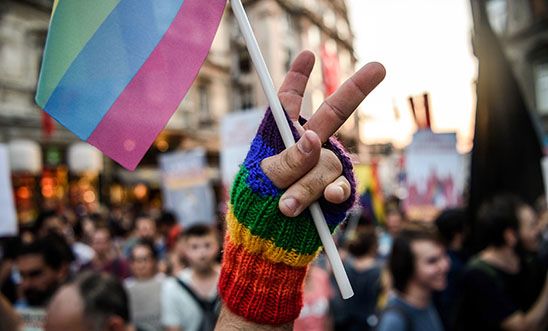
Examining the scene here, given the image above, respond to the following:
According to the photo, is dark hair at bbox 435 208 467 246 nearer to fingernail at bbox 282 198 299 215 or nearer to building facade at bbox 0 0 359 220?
building facade at bbox 0 0 359 220

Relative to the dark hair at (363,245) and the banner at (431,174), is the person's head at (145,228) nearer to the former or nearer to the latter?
the dark hair at (363,245)

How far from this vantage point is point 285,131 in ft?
3.25

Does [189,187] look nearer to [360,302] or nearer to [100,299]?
[360,302]

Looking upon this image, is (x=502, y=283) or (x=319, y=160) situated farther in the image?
(x=502, y=283)

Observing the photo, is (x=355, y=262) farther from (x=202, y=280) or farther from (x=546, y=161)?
(x=546, y=161)

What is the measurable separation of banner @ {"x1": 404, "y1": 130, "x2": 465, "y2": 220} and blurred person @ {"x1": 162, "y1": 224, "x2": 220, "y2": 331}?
10.2 feet

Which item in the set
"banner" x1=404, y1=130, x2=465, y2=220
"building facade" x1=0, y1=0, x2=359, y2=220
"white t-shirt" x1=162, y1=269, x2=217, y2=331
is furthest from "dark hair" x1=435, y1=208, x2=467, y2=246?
"building facade" x1=0, y1=0, x2=359, y2=220

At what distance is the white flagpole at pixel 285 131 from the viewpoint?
3.17 feet

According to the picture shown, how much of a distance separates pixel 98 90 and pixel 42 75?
158 millimetres

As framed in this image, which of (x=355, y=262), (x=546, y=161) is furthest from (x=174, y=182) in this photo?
(x=546, y=161)

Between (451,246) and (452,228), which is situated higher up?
(452,228)

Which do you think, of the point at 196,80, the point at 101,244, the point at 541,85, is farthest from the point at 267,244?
the point at 541,85

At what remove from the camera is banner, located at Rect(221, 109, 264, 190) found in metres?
4.92

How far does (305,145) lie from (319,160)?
0.07 m
